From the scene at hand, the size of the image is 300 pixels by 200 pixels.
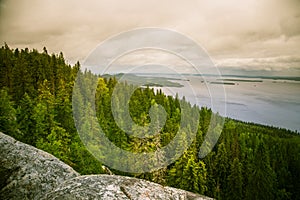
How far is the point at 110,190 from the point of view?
4.54m

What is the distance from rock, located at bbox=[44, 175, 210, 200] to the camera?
446 centimetres

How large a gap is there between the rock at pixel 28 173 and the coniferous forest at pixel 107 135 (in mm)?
21463

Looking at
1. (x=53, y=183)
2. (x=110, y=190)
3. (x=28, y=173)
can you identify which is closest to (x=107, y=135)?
(x=28, y=173)

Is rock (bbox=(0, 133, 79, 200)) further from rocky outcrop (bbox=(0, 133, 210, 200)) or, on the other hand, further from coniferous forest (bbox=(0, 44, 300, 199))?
coniferous forest (bbox=(0, 44, 300, 199))

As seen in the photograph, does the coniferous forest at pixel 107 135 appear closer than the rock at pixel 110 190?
No

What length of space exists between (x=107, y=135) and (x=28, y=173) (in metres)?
39.4

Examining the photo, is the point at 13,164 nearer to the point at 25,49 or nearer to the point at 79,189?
the point at 79,189

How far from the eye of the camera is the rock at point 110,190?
446 cm

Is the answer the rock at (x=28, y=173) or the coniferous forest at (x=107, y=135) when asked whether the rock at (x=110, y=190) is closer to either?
the rock at (x=28, y=173)

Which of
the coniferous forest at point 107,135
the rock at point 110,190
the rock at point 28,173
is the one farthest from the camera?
the coniferous forest at point 107,135

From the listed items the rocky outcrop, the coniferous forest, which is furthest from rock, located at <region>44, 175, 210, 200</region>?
the coniferous forest

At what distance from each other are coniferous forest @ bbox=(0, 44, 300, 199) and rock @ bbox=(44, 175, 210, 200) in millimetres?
25299

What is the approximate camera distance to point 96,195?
14.5 feet

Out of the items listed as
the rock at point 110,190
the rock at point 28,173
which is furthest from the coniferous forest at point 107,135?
the rock at point 110,190
